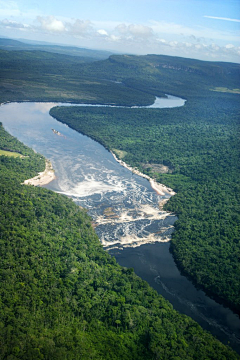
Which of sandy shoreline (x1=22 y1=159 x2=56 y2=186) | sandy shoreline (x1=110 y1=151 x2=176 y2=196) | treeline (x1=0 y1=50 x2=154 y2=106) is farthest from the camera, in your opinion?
treeline (x1=0 y1=50 x2=154 y2=106)

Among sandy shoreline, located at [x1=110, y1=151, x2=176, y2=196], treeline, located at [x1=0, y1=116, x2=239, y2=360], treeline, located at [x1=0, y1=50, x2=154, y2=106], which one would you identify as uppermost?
treeline, located at [x1=0, y1=50, x2=154, y2=106]

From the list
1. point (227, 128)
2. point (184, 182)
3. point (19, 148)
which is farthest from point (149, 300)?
point (227, 128)

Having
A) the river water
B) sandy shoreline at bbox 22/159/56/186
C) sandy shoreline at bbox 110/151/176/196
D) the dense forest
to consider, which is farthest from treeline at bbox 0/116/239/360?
sandy shoreline at bbox 110/151/176/196

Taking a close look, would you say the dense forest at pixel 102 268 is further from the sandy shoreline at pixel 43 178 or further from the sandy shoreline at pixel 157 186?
the sandy shoreline at pixel 43 178

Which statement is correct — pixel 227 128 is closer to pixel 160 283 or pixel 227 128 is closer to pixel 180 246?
pixel 180 246

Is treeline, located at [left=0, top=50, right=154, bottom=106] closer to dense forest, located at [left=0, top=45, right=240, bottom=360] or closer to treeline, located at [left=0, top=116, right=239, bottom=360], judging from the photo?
dense forest, located at [left=0, top=45, right=240, bottom=360]

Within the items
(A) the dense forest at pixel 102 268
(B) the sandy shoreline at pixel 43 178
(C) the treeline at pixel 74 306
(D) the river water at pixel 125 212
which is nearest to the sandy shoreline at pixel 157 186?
(D) the river water at pixel 125 212
